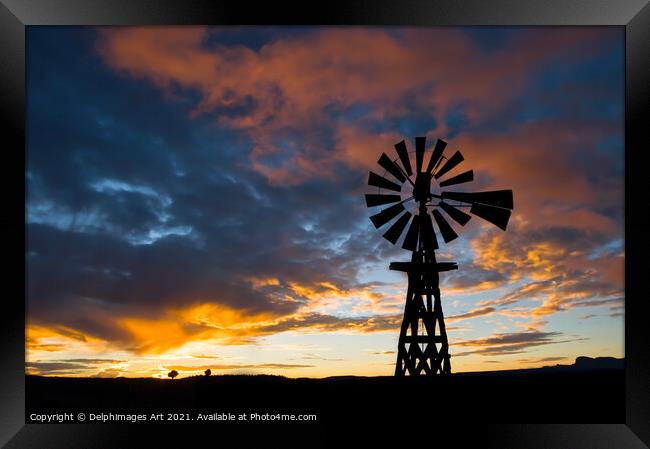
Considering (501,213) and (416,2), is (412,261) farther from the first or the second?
(416,2)

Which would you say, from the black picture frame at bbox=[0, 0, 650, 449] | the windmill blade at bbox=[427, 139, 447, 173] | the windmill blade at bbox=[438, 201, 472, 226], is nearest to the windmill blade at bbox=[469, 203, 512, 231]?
the windmill blade at bbox=[438, 201, 472, 226]

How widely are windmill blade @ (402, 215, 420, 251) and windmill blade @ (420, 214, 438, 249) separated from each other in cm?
6

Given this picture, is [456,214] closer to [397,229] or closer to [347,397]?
[397,229]

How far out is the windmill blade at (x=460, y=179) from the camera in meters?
9.60

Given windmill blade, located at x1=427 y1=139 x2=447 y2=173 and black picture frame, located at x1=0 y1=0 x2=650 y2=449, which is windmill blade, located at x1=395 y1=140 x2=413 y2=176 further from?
black picture frame, located at x1=0 y1=0 x2=650 y2=449

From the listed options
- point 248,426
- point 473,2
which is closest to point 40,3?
point 473,2

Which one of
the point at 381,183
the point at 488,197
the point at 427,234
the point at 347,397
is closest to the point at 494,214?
the point at 488,197

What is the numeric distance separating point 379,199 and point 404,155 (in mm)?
791

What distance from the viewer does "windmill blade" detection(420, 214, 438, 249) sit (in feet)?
32.2

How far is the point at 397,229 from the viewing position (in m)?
A: 9.70

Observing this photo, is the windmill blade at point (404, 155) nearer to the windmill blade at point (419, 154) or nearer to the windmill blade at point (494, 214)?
the windmill blade at point (419, 154)

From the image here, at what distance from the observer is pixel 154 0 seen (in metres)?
5.98

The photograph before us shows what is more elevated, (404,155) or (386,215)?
(404,155)

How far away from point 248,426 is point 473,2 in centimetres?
458
